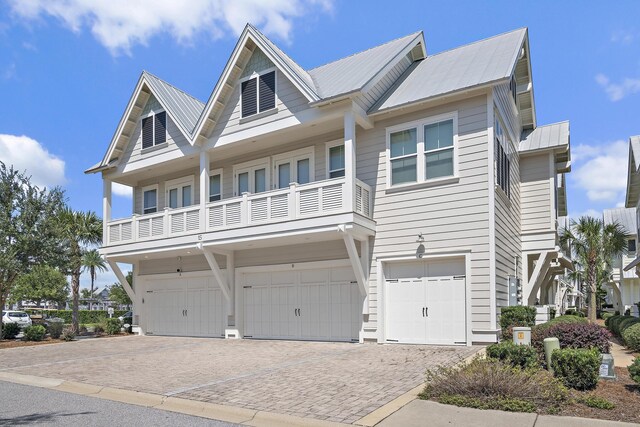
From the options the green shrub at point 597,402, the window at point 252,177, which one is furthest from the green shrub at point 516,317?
the window at point 252,177

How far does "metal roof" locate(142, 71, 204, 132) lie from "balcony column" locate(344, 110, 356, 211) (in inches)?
276

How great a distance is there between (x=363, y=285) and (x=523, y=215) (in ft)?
25.1

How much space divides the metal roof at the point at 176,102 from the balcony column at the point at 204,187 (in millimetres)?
1285

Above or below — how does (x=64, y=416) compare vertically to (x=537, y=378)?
below

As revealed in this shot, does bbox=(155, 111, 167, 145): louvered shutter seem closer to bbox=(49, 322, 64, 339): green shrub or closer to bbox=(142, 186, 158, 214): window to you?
bbox=(142, 186, 158, 214): window

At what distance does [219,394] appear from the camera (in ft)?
27.8

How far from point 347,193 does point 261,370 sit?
6.11 meters

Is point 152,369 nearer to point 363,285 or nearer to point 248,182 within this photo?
point 363,285

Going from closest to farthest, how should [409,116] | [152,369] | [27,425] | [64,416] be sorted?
1. [27,425]
2. [64,416]
3. [152,369]
4. [409,116]

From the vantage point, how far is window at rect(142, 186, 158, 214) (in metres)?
22.8

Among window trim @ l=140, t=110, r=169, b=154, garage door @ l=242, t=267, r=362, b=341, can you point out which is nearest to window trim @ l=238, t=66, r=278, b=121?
window trim @ l=140, t=110, r=169, b=154

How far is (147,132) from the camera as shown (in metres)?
21.5

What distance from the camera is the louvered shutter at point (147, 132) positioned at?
70.0ft

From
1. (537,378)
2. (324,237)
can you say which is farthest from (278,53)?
(537,378)
